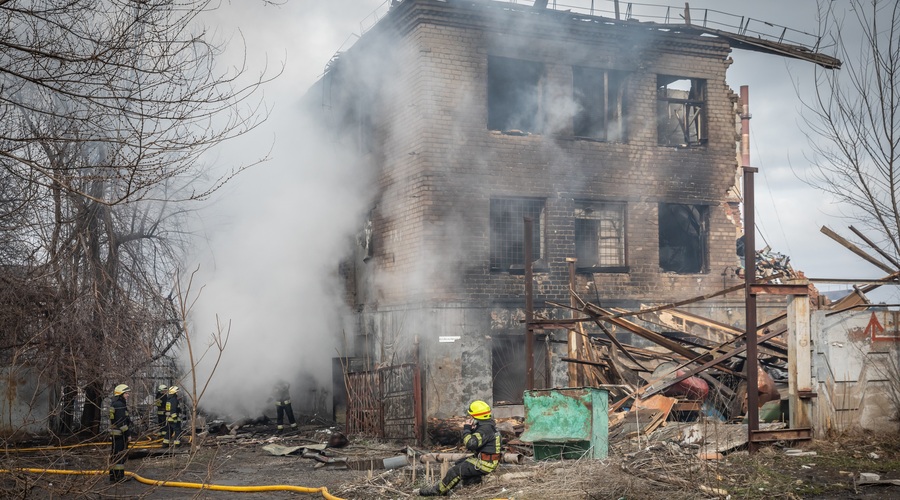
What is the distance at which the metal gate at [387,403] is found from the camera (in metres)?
16.9

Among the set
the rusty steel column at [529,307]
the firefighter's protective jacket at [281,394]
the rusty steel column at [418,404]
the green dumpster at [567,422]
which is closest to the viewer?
the green dumpster at [567,422]

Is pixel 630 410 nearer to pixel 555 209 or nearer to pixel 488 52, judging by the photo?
pixel 555 209

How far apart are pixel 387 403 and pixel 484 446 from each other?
7111 mm

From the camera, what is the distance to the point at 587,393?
37.2 ft

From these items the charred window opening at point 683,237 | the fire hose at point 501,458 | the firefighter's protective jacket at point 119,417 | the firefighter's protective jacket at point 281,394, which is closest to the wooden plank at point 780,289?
the fire hose at point 501,458

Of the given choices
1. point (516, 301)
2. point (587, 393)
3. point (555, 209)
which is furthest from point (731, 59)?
point (587, 393)

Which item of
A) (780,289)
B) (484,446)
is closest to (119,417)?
(484,446)

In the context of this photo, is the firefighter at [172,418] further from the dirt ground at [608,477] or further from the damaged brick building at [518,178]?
the damaged brick building at [518,178]

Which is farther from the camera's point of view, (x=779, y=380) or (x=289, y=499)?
(x=779, y=380)

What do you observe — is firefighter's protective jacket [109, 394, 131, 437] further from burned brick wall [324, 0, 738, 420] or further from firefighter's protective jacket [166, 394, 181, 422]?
burned brick wall [324, 0, 738, 420]

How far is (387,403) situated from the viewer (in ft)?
56.4

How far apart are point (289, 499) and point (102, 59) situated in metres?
6.80

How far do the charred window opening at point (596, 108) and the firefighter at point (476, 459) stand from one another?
10079mm

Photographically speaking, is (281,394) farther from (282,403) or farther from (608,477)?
(608,477)
